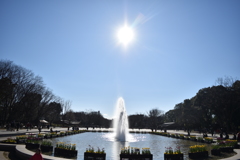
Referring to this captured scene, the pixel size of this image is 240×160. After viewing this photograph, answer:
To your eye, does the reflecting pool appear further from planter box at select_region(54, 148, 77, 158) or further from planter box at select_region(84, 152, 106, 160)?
planter box at select_region(84, 152, 106, 160)

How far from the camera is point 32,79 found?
53.4 m

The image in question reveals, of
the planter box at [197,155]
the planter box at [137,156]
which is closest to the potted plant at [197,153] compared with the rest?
the planter box at [197,155]

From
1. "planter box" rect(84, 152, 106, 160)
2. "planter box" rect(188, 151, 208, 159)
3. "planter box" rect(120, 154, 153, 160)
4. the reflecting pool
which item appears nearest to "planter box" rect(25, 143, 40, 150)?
the reflecting pool

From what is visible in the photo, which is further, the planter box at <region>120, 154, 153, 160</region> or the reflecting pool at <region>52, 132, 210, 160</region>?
the reflecting pool at <region>52, 132, 210, 160</region>

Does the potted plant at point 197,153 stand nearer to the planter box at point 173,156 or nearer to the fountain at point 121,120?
the planter box at point 173,156

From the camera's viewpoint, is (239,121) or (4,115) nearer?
(239,121)

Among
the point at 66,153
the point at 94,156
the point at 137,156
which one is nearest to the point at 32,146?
the point at 66,153

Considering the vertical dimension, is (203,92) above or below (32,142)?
above

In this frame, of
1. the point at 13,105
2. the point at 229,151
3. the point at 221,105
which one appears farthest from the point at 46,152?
the point at 13,105

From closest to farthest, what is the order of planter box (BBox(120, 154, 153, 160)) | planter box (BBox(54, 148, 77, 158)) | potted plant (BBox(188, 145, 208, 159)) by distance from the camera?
planter box (BBox(120, 154, 153, 160)), planter box (BBox(54, 148, 77, 158)), potted plant (BBox(188, 145, 208, 159))

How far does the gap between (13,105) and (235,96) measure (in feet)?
169

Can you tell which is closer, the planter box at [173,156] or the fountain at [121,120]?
the planter box at [173,156]

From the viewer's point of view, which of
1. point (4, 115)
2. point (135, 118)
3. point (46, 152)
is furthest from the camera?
point (135, 118)

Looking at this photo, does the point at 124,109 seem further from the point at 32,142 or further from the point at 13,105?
the point at 13,105
